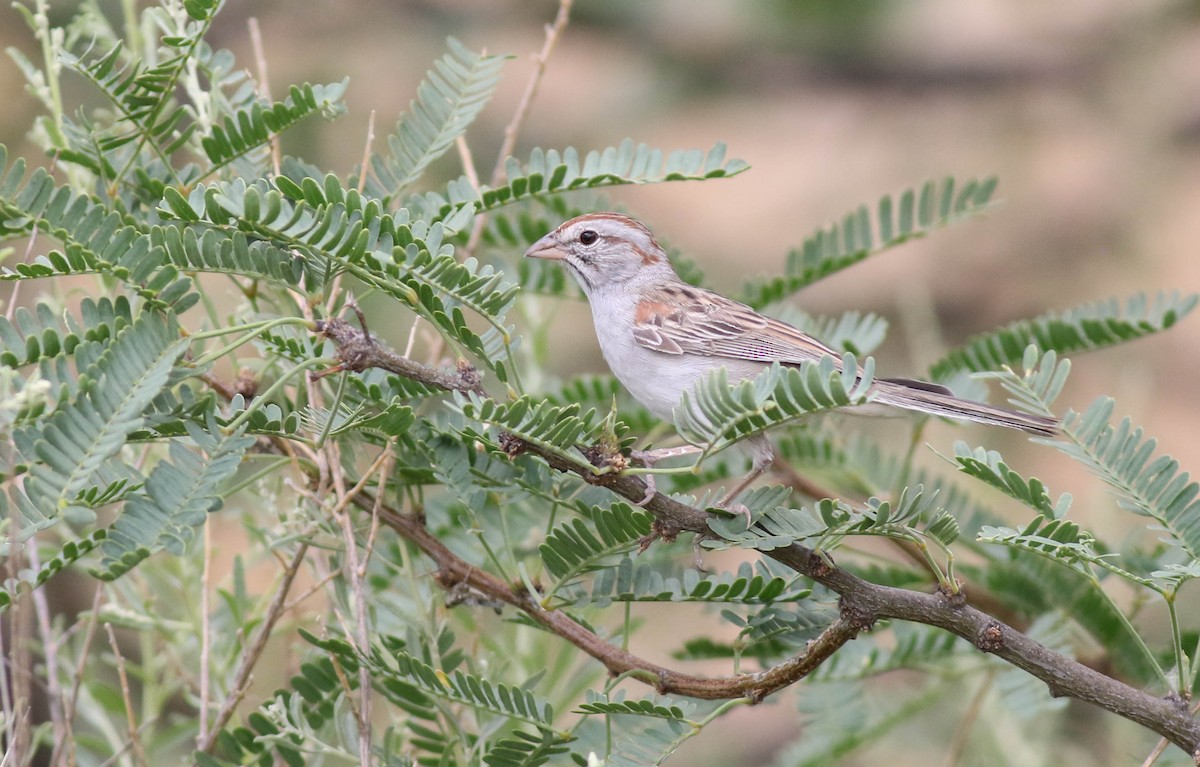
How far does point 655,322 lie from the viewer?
4.42 meters

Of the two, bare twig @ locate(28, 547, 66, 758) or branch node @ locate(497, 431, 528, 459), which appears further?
bare twig @ locate(28, 547, 66, 758)

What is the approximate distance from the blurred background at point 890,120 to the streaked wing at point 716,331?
3893 mm

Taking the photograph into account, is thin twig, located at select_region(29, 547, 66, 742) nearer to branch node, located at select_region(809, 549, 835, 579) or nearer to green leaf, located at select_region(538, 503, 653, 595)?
green leaf, located at select_region(538, 503, 653, 595)

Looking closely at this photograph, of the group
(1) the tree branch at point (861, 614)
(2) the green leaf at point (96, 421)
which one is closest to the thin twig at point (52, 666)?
(2) the green leaf at point (96, 421)

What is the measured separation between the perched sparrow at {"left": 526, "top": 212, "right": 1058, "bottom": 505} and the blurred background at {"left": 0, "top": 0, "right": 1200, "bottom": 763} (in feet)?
12.5

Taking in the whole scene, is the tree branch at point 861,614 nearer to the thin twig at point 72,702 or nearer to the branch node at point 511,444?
the branch node at point 511,444

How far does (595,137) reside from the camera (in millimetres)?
9406

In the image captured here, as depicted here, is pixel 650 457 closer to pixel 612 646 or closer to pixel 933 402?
pixel 612 646

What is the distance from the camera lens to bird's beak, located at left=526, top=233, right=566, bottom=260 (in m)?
4.07

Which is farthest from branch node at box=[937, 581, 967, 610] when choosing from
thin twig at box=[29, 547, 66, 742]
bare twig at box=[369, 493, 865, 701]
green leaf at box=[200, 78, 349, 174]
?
thin twig at box=[29, 547, 66, 742]

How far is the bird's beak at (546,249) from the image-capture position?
13.4ft

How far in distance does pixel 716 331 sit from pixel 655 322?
0.23 meters

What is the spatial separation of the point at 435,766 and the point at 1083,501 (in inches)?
226

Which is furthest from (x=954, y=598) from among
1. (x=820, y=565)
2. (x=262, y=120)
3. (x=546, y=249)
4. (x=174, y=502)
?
(x=546, y=249)
